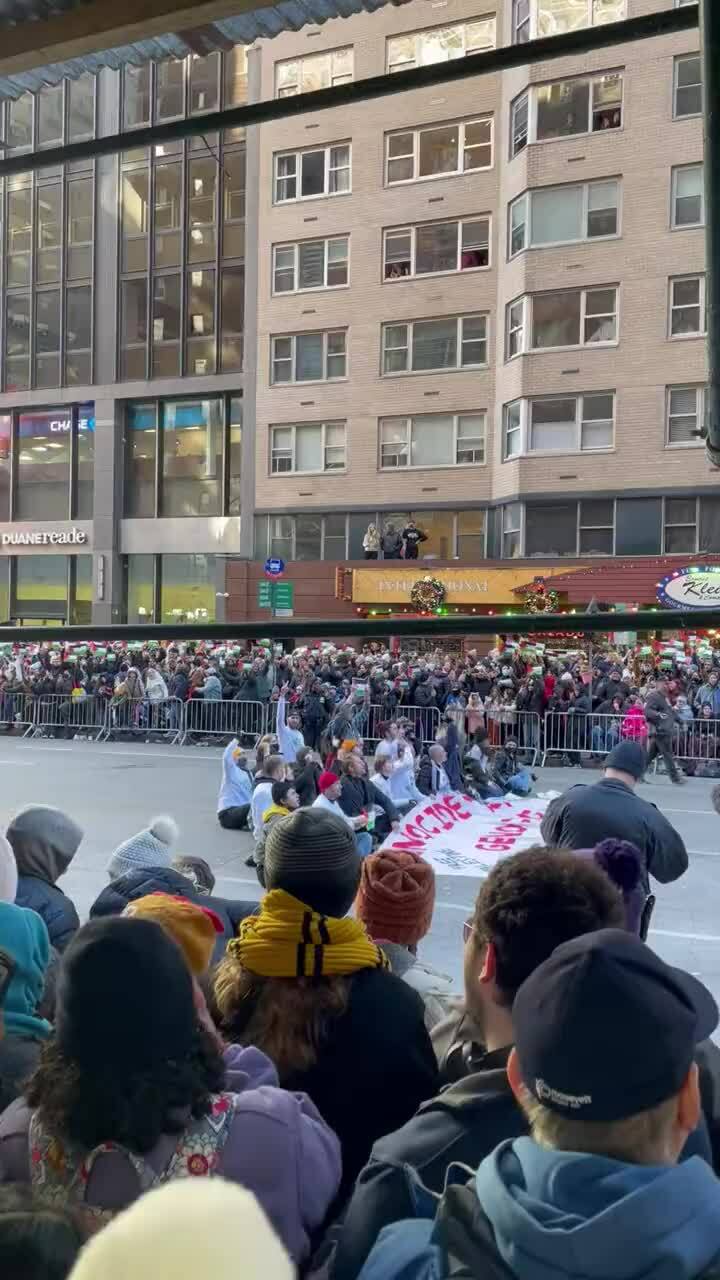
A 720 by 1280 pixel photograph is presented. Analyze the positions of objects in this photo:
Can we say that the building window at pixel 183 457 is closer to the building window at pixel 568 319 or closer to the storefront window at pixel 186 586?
the storefront window at pixel 186 586

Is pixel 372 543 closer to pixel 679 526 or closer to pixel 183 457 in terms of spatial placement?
pixel 679 526

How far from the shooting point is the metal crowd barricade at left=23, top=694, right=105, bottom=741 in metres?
18.5

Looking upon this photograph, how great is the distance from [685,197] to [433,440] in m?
8.42

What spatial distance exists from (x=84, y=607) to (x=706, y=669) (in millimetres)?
22355

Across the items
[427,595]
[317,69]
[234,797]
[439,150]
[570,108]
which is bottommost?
[234,797]

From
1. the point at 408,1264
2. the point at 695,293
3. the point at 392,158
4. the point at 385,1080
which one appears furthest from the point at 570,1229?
the point at 392,158

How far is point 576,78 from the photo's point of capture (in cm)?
2408

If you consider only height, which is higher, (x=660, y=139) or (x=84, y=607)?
(x=660, y=139)

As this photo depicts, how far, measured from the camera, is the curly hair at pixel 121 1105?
1535 mm

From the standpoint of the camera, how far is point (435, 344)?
27203mm

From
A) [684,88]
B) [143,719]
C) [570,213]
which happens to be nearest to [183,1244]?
[143,719]

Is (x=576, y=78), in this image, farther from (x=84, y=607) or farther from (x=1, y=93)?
(x=1, y=93)

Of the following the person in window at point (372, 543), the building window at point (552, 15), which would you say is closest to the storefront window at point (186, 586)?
the person in window at point (372, 543)

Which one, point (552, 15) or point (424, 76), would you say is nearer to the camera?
point (424, 76)
